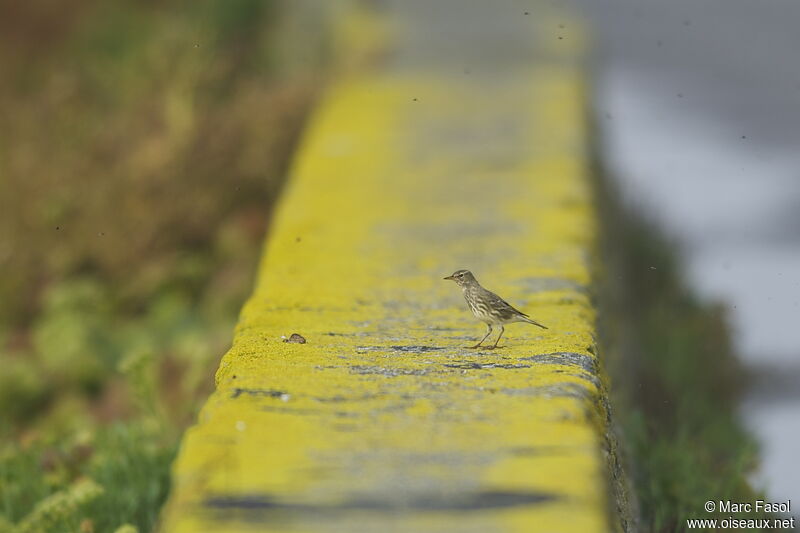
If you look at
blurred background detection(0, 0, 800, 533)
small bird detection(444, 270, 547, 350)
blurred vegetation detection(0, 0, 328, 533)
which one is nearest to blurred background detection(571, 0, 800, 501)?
blurred background detection(0, 0, 800, 533)

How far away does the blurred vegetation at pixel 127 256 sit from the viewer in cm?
367

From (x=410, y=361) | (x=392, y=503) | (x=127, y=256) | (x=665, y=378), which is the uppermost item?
(x=392, y=503)

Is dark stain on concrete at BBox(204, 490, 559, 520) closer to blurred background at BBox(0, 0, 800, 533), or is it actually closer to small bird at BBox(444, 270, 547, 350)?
small bird at BBox(444, 270, 547, 350)

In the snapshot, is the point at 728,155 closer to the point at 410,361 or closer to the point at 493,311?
the point at 493,311

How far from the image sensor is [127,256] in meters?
5.43

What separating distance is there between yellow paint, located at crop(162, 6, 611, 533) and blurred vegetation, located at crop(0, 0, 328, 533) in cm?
66

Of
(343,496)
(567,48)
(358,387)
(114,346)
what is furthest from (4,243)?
(343,496)

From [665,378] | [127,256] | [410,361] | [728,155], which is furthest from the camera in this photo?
[728,155]

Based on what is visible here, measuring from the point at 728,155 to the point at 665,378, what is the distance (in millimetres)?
3315

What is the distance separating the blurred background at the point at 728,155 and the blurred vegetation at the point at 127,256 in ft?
5.71

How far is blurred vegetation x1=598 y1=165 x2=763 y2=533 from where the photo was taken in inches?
128

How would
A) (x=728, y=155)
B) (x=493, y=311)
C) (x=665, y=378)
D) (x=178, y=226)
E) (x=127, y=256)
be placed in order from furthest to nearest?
1. (x=728, y=155)
2. (x=178, y=226)
3. (x=127, y=256)
4. (x=665, y=378)
5. (x=493, y=311)

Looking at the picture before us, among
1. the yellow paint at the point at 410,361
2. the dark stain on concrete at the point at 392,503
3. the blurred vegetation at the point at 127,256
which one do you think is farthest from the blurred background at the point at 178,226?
the dark stain on concrete at the point at 392,503

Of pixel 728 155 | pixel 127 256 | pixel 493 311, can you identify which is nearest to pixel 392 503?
pixel 493 311
